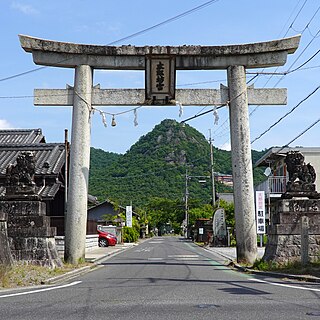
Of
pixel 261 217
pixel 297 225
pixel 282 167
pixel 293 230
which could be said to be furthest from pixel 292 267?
pixel 282 167

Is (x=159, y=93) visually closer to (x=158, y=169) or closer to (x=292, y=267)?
(x=292, y=267)

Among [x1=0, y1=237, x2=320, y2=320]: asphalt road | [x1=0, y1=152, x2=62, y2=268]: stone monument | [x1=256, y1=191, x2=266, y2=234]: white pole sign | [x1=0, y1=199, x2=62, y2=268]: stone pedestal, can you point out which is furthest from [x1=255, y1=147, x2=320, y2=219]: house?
[x1=0, y1=237, x2=320, y2=320]: asphalt road

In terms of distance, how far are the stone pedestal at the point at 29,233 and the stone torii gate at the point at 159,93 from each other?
2.07 meters

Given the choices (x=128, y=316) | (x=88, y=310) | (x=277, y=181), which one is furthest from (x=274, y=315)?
(x=277, y=181)

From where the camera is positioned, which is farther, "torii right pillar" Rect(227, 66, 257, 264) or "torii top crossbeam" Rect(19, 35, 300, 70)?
"torii top crossbeam" Rect(19, 35, 300, 70)

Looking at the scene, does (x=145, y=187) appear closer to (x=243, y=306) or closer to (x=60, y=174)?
(x=60, y=174)

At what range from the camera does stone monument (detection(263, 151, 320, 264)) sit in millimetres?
14508

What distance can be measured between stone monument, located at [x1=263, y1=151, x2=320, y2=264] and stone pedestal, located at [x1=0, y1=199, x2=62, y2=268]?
6.67 metres

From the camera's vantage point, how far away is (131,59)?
17828mm

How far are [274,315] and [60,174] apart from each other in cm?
2026

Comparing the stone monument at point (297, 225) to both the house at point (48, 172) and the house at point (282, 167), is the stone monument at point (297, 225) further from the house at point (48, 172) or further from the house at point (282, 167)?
the house at point (282, 167)

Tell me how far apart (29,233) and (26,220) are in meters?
0.45

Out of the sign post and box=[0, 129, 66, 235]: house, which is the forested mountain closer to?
box=[0, 129, 66, 235]: house

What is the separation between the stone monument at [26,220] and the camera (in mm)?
14469
